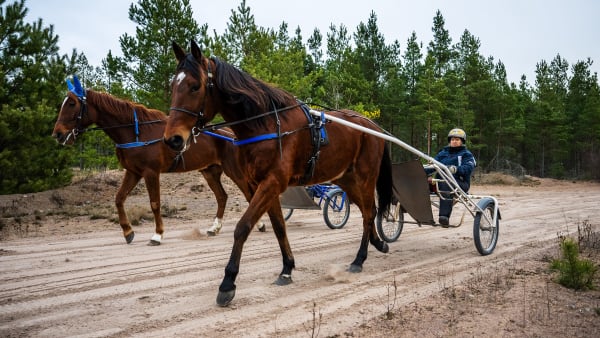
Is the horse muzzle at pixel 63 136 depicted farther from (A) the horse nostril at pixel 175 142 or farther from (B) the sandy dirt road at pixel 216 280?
(A) the horse nostril at pixel 175 142

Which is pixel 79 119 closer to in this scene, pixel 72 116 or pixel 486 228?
pixel 72 116

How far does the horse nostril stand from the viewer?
12.4ft

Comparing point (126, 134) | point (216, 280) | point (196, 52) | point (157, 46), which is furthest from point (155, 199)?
point (157, 46)

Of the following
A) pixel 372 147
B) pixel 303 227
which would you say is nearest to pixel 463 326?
pixel 372 147

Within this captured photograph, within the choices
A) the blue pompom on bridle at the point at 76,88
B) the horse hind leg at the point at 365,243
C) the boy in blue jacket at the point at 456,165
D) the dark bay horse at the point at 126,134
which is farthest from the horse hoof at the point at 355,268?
the blue pompom on bridle at the point at 76,88

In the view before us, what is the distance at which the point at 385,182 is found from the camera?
20.8 ft

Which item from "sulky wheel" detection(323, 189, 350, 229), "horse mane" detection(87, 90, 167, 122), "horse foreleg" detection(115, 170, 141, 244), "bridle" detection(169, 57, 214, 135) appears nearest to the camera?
"bridle" detection(169, 57, 214, 135)

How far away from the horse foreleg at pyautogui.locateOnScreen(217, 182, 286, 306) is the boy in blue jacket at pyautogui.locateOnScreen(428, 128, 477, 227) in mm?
3477

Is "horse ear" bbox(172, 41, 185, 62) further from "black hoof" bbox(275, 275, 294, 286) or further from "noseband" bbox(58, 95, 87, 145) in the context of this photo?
"noseband" bbox(58, 95, 87, 145)

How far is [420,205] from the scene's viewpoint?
639 centimetres

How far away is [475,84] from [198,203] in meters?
31.4

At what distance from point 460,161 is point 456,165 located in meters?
0.14

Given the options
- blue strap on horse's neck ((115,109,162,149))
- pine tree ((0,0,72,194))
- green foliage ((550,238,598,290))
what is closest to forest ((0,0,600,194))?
pine tree ((0,0,72,194))

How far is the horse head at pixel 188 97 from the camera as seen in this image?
3836 millimetres
